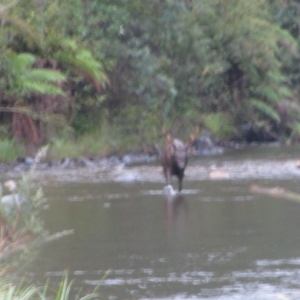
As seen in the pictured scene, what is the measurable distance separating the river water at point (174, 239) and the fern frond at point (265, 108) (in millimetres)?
14665

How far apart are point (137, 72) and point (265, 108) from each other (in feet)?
26.9

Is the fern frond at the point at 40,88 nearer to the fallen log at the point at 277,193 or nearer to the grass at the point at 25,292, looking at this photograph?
the grass at the point at 25,292

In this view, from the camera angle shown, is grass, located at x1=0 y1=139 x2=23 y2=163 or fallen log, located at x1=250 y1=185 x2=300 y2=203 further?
grass, located at x1=0 y1=139 x2=23 y2=163

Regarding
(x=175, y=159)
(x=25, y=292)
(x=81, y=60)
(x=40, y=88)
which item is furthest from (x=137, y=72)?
(x=25, y=292)

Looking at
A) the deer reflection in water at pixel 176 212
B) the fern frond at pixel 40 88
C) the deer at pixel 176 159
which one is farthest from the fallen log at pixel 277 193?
the fern frond at pixel 40 88

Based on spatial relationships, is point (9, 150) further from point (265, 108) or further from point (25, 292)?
point (25, 292)

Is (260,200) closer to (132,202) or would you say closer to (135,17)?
(132,202)

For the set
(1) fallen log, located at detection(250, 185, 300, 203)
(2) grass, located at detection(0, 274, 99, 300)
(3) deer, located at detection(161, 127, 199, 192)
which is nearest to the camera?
(1) fallen log, located at detection(250, 185, 300, 203)

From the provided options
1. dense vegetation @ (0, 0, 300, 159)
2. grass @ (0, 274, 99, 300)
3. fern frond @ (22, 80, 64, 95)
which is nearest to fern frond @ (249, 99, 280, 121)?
dense vegetation @ (0, 0, 300, 159)

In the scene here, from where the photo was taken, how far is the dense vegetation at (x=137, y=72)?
74.2 ft

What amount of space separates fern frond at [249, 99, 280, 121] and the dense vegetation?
0.16 feet

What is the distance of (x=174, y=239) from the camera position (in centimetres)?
1044

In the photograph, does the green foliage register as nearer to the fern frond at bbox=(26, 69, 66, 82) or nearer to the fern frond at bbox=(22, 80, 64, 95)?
the fern frond at bbox=(22, 80, 64, 95)

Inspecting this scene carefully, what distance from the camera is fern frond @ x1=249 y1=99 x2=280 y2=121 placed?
1270 inches
